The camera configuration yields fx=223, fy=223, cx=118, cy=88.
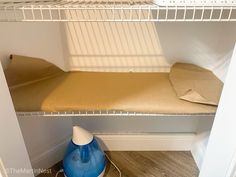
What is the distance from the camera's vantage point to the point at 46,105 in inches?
39.6

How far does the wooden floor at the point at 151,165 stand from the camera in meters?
1.41

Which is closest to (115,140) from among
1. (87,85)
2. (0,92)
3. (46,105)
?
(87,85)

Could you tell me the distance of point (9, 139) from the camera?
82 cm

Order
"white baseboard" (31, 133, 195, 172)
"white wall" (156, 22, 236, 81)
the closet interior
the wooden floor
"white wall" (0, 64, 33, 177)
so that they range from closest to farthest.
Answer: "white wall" (0, 64, 33, 177) < the closet interior < "white wall" (156, 22, 236, 81) < the wooden floor < "white baseboard" (31, 133, 195, 172)

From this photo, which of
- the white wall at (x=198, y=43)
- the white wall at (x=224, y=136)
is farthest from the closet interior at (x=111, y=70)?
the white wall at (x=224, y=136)

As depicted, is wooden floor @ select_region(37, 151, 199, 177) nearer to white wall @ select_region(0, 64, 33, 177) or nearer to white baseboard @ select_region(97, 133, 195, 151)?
white baseboard @ select_region(97, 133, 195, 151)

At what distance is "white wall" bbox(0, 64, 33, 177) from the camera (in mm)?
762

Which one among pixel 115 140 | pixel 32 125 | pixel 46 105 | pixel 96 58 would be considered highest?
pixel 96 58

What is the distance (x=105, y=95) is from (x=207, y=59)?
0.65m

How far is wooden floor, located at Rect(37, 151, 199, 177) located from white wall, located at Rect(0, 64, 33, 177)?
56 cm

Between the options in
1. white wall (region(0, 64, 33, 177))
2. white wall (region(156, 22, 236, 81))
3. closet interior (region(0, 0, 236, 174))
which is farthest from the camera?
white wall (region(156, 22, 236, 81))

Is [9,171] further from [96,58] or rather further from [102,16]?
[102,16]

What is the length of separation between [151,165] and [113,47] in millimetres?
803

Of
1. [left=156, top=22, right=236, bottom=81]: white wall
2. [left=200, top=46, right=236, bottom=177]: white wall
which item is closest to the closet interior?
[left=156, top=22, right=236, bottom=81]: white wall
